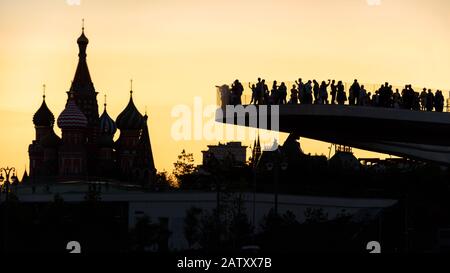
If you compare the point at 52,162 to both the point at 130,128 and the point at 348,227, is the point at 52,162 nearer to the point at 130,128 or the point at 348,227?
the point at 130,128

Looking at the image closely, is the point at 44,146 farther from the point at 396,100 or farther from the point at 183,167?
the point at 396,100

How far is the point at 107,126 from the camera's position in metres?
174

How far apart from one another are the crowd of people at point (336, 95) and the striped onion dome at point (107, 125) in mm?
110829

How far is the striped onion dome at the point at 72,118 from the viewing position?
515 ft

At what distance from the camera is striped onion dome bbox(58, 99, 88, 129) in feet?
515

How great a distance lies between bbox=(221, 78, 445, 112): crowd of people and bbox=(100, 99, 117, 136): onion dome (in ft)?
364

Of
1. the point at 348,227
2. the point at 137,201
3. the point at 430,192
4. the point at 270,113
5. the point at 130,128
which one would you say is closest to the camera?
the point at 270,113

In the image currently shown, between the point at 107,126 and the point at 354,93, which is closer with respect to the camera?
the point at 354,93

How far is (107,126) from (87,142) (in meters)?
8.34

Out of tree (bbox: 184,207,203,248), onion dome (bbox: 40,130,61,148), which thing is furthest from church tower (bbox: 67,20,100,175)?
tree (bbox: 184,207,203,248)

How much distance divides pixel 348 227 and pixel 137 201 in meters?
33.7

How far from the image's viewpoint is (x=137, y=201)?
351 ft

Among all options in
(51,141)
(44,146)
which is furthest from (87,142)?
(44,146)
